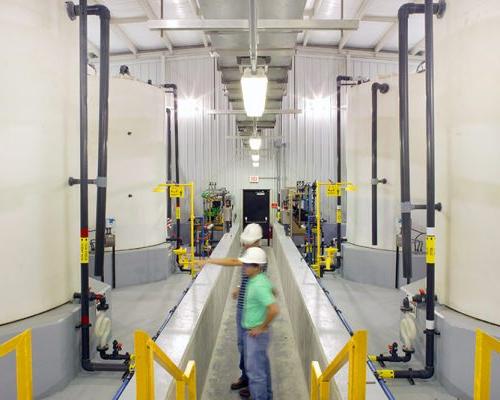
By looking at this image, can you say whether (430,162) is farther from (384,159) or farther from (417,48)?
(417,48)

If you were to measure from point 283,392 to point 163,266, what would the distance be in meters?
4.78

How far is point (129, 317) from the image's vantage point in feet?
19.4

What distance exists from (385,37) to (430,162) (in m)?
10.6

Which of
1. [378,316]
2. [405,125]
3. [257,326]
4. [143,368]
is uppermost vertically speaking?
[405,125]

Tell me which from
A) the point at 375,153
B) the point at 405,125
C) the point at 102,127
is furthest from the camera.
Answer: the point at 375,153

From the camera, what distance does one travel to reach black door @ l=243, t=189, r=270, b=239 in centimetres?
1502

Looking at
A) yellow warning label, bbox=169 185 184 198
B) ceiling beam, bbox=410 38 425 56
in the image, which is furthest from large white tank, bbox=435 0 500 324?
ceiling beam, bbox=410 38 425 56

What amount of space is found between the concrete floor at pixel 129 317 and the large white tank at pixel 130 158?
110cm

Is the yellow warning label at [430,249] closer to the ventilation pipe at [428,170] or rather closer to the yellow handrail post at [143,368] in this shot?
the ventilation pipe at [428,170]

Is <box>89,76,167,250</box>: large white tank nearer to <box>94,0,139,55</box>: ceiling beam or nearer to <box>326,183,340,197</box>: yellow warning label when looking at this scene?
<box>326,183,340,197</box>: yellow warning label

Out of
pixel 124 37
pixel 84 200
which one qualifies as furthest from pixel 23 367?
pixel 124 37

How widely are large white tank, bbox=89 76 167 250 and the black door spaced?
703cm

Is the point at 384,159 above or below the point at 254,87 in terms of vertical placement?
below

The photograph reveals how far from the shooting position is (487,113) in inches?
130
